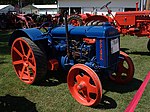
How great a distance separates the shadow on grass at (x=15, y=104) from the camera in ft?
13.9

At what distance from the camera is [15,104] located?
14.5ft

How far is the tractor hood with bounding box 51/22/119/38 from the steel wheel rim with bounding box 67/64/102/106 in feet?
2.17

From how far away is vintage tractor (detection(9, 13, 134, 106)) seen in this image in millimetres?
4438

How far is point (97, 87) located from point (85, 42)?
115cm

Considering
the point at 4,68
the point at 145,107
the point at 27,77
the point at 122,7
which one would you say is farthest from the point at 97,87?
the point at 122,7

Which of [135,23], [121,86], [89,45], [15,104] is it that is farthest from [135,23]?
[15,104]

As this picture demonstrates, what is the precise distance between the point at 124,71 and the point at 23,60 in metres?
2.19

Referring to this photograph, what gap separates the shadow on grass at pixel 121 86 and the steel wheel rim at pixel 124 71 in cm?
11

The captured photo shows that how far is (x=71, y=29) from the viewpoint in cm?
508

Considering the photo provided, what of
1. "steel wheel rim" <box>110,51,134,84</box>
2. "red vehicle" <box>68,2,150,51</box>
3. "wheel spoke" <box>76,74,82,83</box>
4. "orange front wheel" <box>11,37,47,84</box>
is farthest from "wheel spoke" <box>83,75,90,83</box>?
"red vehicle" <box>68,2,150,51</box>

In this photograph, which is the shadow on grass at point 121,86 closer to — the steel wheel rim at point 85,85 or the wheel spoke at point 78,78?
the steel wheel rim at point 85,85

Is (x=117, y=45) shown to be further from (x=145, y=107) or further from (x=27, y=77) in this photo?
(x=27, y=77)

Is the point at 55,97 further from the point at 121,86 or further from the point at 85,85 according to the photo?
the point at 121,86

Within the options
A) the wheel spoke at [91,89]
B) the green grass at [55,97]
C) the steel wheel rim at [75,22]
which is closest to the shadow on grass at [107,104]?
the green grass at [55,97]
